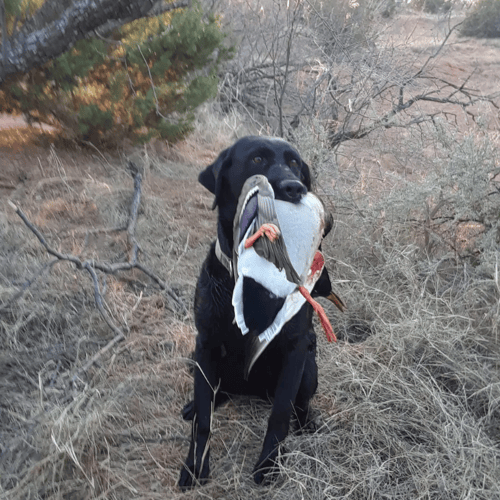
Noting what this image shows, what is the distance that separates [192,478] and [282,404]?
0.45 metres

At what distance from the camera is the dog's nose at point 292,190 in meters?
1.51

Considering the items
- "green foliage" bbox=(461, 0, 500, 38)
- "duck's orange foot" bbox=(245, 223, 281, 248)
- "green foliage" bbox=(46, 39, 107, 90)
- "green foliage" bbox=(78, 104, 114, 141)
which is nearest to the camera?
"duck's orange foot" bbox=(245, 223, 281, 248)

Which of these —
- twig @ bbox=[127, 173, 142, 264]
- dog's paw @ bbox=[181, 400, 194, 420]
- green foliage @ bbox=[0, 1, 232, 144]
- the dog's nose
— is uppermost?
the dog's nose

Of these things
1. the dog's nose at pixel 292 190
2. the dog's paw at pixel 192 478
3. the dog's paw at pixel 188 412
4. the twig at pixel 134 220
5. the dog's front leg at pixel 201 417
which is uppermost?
the dog's nose at pixel 292 190

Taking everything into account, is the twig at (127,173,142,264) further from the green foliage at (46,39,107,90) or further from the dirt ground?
the green foliage at (46,39,107,90)

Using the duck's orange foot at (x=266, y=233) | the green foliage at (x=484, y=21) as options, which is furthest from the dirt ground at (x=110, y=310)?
the green foliage at (x=484, y=21)

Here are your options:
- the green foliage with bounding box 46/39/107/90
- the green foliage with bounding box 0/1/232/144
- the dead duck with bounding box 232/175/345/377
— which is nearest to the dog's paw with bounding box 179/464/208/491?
the dead duck with bounding box 232/175/345/377

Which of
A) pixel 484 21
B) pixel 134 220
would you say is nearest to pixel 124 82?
pixel 134 220

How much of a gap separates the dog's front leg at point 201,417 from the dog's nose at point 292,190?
0.65m

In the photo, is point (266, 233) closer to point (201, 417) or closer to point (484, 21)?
point (201, 417)

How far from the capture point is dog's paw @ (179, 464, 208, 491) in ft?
5.96

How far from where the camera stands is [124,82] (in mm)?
4324

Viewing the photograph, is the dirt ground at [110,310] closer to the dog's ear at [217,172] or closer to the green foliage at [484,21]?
the dog's ear at [217,172]

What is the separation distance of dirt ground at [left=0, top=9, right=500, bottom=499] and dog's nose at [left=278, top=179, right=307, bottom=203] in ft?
3.45
